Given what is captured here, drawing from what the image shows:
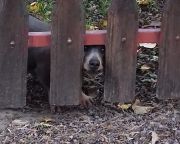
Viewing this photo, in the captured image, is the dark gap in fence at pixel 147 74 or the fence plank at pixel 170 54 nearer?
the fence plank at pixel 170 54

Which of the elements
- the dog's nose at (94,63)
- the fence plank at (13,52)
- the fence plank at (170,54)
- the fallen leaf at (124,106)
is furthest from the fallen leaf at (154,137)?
the fence plank at (13,52)

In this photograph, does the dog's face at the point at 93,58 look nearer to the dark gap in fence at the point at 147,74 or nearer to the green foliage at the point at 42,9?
the dark gap in fence at the point at 147,74

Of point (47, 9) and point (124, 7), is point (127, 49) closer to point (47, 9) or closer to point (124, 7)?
point (124, 7)

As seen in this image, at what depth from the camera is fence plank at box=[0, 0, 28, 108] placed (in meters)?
2.73

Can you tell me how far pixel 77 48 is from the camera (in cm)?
284

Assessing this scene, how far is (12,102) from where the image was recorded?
2.93 metres

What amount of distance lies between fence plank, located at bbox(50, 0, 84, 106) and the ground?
176 millimetres

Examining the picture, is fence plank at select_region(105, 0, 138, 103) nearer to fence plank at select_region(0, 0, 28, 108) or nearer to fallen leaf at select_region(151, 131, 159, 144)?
fallen leaf at select_region(151, 131, 159, 144)

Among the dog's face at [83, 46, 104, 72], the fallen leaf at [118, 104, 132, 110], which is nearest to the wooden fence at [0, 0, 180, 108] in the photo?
the dog's face at [83, 46, 104, 72]

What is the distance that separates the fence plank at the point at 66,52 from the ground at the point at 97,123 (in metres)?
0.18

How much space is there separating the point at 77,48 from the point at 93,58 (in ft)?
0.91

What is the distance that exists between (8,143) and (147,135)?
0.74m

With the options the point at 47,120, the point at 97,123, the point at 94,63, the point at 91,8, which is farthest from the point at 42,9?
the point at 97,123

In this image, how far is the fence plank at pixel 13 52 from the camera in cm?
273
